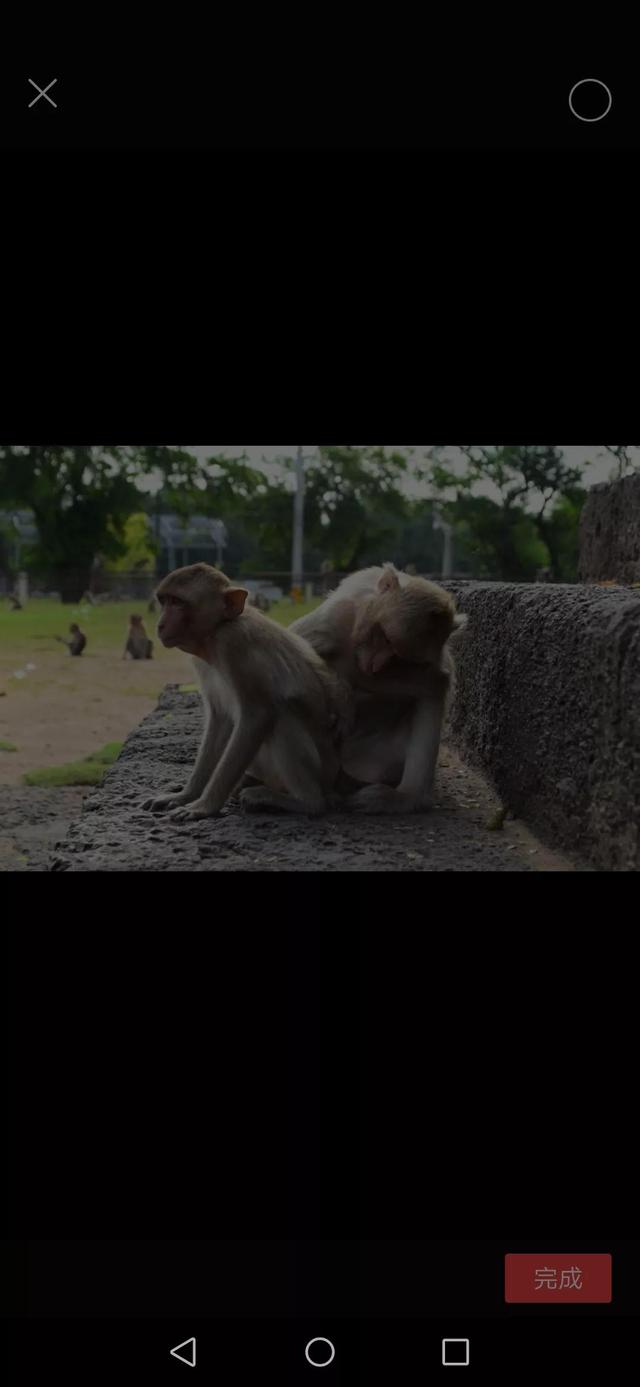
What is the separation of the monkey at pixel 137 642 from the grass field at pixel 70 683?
0.14 ft

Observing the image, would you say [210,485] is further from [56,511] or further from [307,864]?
[307,864]

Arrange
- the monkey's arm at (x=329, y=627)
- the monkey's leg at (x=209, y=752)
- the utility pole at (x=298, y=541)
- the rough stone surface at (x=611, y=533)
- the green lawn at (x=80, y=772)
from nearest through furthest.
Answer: the utility pole at (x=298, y=541) < the monkey's leg at (x=209, y=752) < the monkey's arm at (x=329, y=627) < the green lawn at (x=80, y=772) < the rough stone surface at (x=611, y=533)

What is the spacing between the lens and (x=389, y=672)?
4.35 metres

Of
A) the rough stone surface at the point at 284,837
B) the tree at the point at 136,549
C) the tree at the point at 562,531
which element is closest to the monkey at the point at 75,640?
the tree at the point at 136,549

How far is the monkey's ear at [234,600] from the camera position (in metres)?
3.97

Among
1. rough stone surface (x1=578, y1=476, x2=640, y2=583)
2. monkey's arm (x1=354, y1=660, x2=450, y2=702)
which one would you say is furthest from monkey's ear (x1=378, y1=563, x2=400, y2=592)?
rough stone surface (x1=578, y1=476, x2=640, y2=583)

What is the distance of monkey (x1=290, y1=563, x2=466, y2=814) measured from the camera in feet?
13.2

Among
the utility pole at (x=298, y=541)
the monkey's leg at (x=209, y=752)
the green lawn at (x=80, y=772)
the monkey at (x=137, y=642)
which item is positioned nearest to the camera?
the utility pole at (x=298, y=541)

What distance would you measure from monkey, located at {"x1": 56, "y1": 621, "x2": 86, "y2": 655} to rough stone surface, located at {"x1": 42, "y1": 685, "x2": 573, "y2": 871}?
22.6 inches
